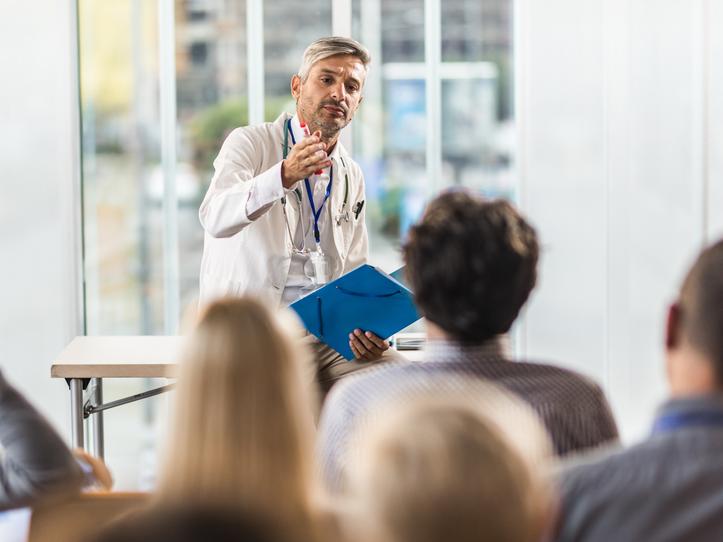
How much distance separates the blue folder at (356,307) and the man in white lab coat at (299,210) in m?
0.19

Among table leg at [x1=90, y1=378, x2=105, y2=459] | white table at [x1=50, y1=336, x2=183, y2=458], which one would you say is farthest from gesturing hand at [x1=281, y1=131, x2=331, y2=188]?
table leg at [x1=90, y1=378, x2=105, y2=459]

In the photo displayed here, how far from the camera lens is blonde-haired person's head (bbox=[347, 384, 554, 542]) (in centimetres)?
103

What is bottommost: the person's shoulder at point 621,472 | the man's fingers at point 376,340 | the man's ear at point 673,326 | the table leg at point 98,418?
the table leg at point 98,418

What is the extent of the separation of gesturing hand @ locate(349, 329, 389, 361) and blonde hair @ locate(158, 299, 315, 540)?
1898 millimetres

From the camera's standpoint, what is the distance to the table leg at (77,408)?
11.3 feet

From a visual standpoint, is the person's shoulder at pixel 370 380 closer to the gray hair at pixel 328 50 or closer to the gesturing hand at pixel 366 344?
the gesturing hand at pixel 366 344

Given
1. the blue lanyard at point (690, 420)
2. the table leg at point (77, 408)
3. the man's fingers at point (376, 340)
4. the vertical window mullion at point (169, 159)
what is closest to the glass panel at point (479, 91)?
the vertical window mullion at point (169, 159)

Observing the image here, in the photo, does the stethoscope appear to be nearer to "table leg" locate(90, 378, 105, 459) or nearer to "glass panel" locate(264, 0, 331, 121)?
"table leg" locate(90, 378, 105, 459)

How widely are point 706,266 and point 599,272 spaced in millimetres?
3663

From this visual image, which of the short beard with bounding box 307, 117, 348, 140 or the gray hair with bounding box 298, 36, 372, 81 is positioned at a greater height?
the gray hair with bounding box 298, 36, 372, 81

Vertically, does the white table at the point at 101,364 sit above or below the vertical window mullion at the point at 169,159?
below

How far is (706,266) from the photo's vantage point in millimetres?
1488

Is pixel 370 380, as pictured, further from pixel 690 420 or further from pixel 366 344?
pixel 366 344

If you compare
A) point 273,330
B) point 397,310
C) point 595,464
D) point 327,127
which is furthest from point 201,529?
point 327,127
